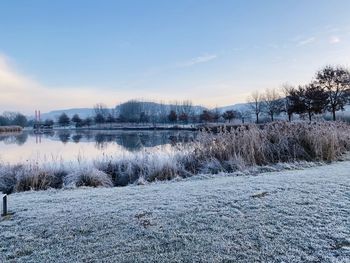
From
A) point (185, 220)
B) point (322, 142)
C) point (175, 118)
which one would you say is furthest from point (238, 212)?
point (175, 118)

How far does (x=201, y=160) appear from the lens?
24.7ft

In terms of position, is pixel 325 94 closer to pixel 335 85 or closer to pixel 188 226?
pixel 335 85

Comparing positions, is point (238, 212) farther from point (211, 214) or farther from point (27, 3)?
point (27, 3)

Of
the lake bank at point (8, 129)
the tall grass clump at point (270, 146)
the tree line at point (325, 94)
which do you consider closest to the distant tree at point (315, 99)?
the tree line at point (325, 94)

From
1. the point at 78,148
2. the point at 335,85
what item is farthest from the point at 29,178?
the point at 335,85

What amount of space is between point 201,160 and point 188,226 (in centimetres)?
465

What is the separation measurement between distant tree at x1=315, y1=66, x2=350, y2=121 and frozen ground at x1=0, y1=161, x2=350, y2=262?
28.5 metres

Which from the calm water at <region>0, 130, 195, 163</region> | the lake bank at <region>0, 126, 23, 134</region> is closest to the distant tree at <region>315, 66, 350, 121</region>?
the calm water at <region>0, 130, 195, 163</region>

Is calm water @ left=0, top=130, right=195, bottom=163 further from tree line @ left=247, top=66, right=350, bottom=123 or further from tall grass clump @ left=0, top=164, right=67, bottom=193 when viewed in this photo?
tree line @ left=247, top=66, right=350, bottom=123

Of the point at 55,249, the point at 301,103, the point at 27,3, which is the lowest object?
the point at 55,249

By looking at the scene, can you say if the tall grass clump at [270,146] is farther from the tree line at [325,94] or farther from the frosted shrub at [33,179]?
the tree line at [325,94]

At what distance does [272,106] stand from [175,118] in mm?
20252

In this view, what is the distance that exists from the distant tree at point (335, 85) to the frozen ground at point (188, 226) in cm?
2846

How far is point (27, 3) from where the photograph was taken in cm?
974
